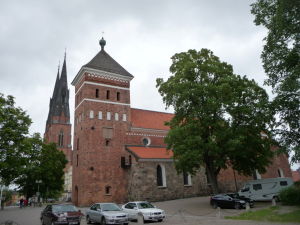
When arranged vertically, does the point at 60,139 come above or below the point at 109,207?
above

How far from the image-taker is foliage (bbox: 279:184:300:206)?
19297 millimetres

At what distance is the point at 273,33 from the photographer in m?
17.4

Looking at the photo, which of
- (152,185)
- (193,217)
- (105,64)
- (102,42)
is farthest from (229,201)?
(102,42)

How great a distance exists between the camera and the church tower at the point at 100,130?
3056 cm

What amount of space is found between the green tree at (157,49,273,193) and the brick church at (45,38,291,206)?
28.4ft

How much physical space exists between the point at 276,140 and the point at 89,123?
847 inches

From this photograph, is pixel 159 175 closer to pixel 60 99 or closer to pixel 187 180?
pixel 187 180

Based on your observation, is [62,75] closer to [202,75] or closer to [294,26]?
[202,75]

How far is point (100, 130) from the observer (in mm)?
32562

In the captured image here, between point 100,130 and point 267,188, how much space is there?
19474mm

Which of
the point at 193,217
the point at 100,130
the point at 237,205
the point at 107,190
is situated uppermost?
the point at 100,130

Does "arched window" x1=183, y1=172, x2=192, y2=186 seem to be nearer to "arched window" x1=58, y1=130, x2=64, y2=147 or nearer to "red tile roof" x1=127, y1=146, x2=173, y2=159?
"red tile roof" x1=127, y1=146, x2=173, y2=159

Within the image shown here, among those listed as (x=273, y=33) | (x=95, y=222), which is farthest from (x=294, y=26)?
(x=95, y=222)

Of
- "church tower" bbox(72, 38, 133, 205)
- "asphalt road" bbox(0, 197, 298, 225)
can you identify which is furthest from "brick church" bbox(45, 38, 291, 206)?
"asphalt road" bbox(0, 197, 298, 225)
